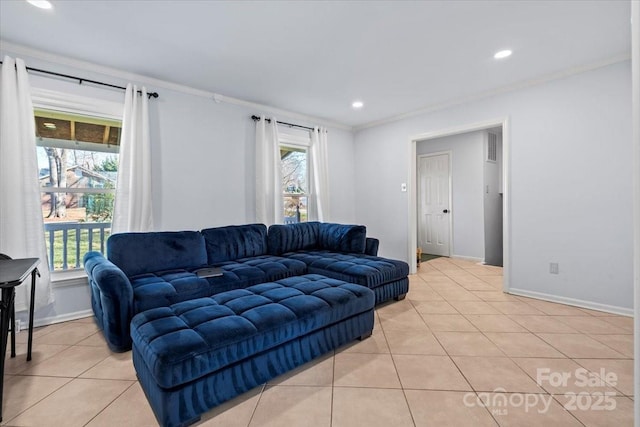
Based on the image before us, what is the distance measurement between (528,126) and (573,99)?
1.43ft

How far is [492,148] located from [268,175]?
4323mm

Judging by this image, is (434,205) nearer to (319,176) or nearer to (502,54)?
(319,176)

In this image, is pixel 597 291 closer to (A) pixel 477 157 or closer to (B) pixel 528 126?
(B) pixel 528 126

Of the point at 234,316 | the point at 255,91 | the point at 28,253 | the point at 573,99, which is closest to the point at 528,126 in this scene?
the point at 573,99

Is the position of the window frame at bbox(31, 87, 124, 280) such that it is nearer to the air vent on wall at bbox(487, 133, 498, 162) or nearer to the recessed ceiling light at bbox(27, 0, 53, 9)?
the recessed ceiling light at bbox(27, 0, 53, 9)

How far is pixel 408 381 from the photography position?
1.78 meters

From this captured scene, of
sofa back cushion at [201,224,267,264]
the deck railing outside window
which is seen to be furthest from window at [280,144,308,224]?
the deck railing outside window

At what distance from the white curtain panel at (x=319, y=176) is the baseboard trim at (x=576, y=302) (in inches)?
109

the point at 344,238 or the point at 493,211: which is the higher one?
the point at 493,211

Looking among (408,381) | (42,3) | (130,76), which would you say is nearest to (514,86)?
(408,381)

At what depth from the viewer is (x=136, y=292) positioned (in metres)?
2.22

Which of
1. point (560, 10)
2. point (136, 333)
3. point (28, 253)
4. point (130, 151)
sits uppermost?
point (560, 10)

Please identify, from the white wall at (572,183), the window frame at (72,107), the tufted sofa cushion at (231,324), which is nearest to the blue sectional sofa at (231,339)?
the tufted sofa cushion at (231,324)

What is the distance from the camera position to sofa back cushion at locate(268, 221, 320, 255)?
3805 millimetres
